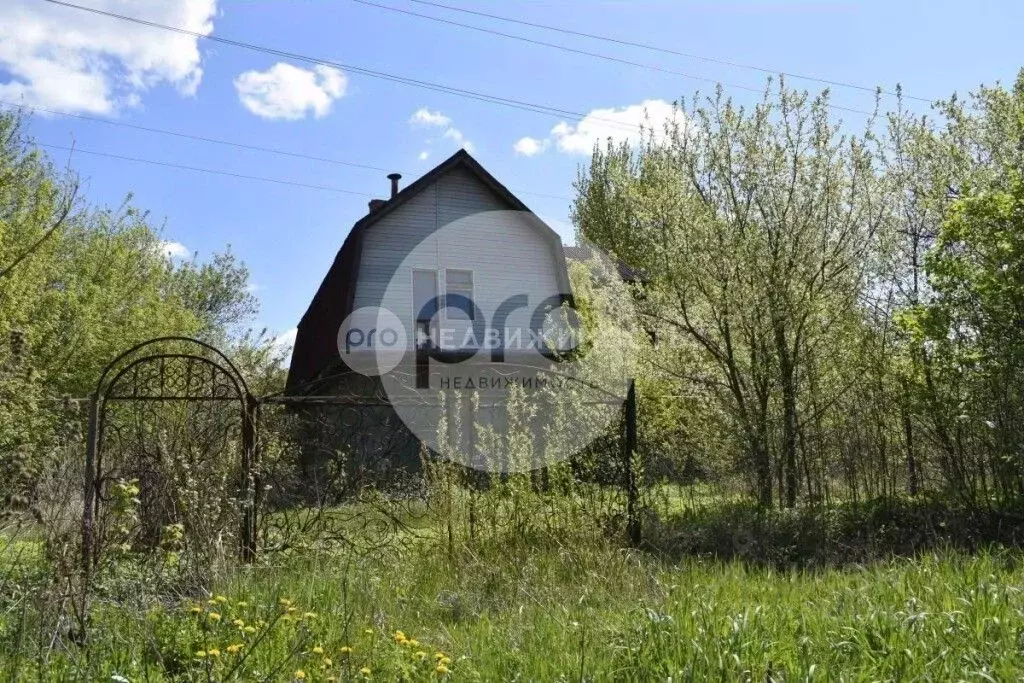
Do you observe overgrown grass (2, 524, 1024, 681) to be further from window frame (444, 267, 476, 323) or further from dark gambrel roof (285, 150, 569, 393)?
window frame (444, 267, 476, 323)

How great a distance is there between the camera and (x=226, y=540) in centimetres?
642

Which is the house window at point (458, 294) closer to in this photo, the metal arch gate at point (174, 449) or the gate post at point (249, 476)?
the metal arch gate at point (174, 449)

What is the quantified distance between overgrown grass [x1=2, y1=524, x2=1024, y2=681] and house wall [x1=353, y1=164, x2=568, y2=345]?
12171mm

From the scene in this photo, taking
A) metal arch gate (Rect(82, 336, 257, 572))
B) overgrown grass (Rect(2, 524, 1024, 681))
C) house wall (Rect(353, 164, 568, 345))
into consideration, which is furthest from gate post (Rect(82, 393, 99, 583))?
house wall (Rect(353, 164, 568, 345))

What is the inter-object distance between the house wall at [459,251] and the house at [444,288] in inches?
0.9

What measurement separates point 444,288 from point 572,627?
14.3 m

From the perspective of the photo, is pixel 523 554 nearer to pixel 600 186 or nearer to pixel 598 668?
pixel 598 668

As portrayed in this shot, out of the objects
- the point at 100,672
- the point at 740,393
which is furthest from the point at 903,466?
the point at 100,672

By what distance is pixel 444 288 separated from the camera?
1827 cm

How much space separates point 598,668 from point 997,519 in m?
5.88

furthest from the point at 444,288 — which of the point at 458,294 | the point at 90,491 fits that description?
the point at 90,491

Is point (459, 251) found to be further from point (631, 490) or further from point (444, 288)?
point (631, 490)

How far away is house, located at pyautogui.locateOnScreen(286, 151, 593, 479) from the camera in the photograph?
1714cm

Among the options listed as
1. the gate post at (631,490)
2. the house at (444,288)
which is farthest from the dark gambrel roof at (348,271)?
the gate post at (631,490)
